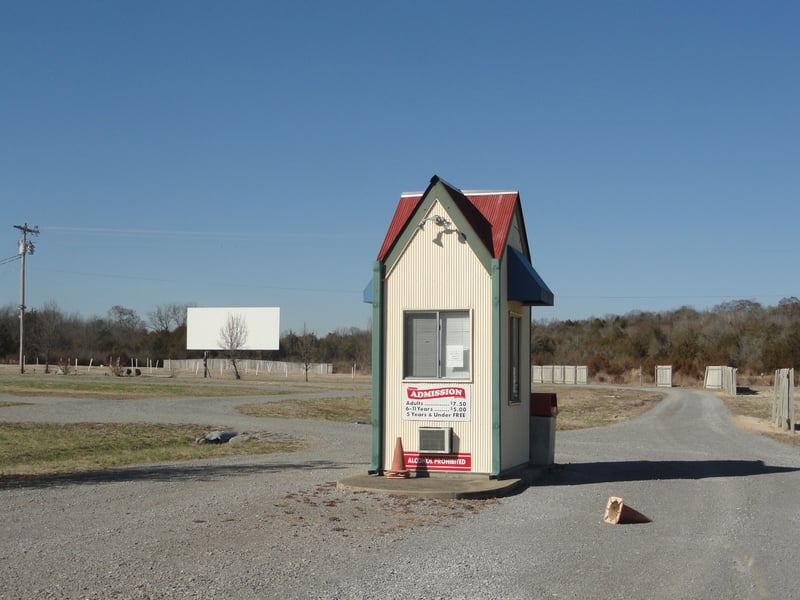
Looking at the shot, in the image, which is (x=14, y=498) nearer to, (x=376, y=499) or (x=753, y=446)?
(x=376, y=499)

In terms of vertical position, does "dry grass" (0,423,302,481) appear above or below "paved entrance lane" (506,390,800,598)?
below

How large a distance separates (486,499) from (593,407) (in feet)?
106

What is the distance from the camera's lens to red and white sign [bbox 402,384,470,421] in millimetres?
14031

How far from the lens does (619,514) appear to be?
1089 centimetres

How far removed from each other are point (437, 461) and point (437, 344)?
1.84m

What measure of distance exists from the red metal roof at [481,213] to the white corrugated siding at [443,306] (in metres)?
0.35

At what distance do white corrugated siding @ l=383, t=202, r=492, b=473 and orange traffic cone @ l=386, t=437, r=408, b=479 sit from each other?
0.70 feet

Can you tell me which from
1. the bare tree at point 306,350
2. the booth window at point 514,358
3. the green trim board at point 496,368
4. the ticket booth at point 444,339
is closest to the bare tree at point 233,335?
the bare tree at point 306,350

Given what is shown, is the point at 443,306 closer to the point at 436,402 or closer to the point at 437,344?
the point at 437,344

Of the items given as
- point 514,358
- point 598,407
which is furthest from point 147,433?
point 598,407

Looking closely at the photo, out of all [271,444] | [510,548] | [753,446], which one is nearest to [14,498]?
[510,548]

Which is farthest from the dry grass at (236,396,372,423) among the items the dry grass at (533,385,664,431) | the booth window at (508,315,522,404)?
the booth window at (508,315,522,404)

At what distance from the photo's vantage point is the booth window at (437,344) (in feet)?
46.7

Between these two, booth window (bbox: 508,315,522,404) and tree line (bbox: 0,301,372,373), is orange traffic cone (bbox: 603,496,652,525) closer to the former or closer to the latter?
booth window (bbox: 508,315,522,404)
